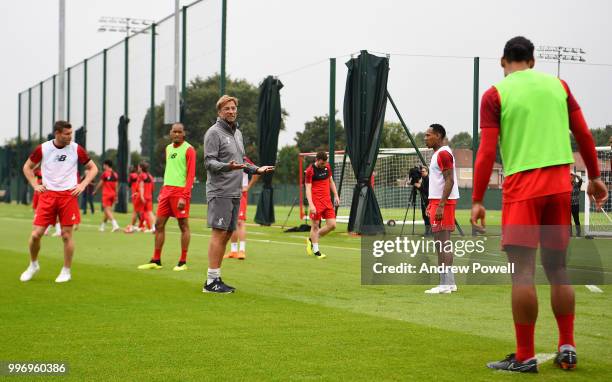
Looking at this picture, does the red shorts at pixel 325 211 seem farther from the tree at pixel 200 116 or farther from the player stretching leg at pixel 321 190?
the tree at pixel 200 116

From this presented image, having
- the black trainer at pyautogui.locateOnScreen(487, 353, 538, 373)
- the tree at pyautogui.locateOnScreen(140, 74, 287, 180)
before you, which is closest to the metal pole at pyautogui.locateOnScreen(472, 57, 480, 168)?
the tree at pyautogui.locateOnScreen(140, 74, 287, 180)

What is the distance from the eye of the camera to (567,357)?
17.8ft

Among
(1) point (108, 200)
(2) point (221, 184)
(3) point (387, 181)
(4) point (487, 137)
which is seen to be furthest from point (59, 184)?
(3) point (387, 181)

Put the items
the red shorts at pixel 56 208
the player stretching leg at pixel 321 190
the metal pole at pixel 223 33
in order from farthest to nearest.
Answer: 1. the metal pole at pixel 223 33
2. the player stretching leg at pixel 321 190
3. the red shorts at pixel 56 208

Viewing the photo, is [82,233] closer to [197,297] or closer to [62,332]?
[197,297]

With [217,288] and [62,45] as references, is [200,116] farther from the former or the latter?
[217,288]

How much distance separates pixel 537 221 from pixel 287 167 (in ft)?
211

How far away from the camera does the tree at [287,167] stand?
69.2 meters

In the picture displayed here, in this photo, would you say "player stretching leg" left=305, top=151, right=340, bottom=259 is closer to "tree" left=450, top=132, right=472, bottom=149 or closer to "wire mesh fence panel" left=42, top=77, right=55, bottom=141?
"tree" left=450, top=132, right=472, bottom=149

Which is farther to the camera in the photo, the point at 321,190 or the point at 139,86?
the point at 139,86

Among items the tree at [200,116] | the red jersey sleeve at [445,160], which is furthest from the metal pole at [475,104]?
the red jersey sleeve at [445,160]

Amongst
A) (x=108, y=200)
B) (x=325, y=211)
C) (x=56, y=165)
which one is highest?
(x=56, y=165)

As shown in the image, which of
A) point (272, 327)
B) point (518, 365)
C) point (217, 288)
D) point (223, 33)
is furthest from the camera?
point (223, 33)

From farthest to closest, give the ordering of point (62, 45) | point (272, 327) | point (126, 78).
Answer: point (126, 78) < point (62, 45) < point (272, 327)
